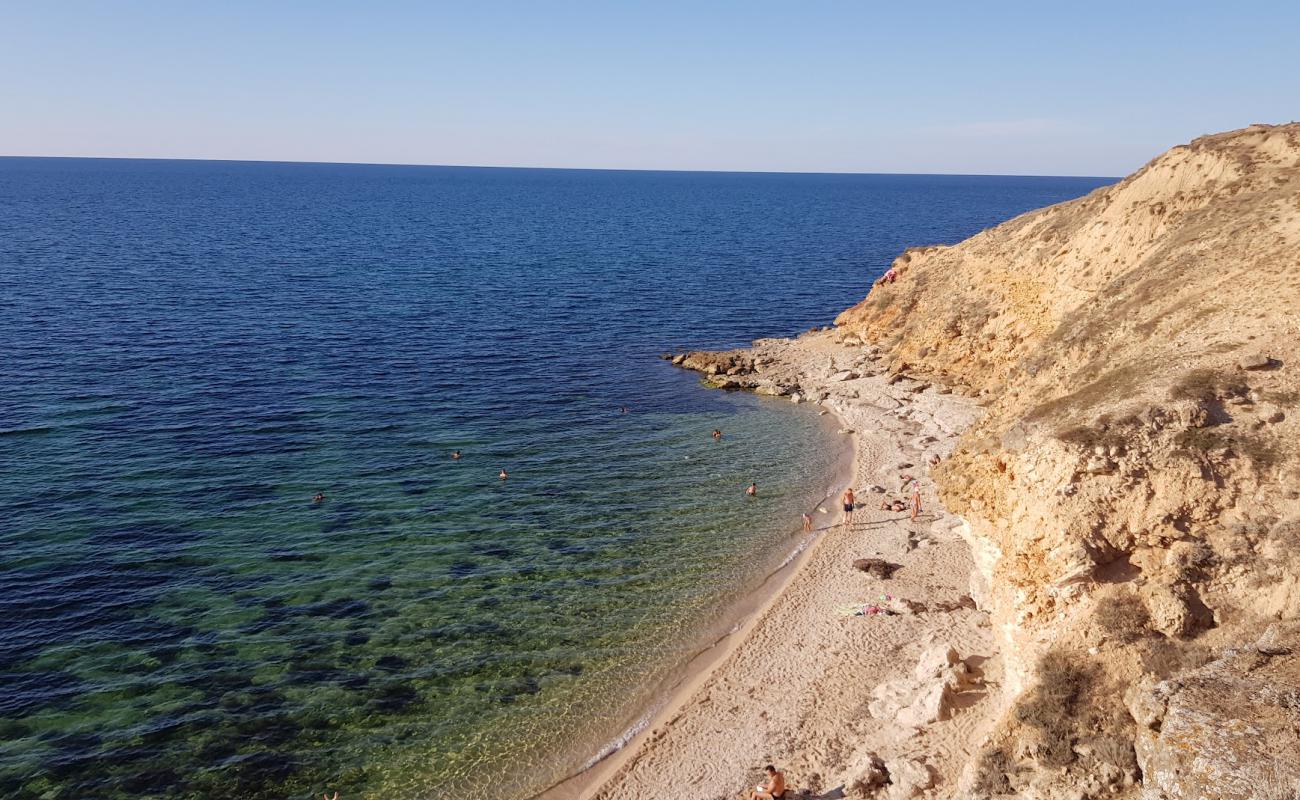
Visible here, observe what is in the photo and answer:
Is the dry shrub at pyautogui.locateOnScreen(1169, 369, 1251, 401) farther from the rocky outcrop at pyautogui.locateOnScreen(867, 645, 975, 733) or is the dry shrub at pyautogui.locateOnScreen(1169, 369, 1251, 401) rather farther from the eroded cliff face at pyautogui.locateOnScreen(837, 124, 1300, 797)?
the rocky outcrop at pyautogui.locateOnScreen(867, 645, 975, 733)

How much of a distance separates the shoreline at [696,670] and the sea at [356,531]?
33 cm

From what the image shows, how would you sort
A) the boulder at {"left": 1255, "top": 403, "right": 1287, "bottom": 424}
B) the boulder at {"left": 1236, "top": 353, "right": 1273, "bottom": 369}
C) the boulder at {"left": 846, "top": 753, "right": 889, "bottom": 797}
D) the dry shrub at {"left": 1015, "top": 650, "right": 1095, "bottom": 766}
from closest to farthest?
the dry shrub at {"left": 1015, "top": 650, "right": 1095, "bottom": 766} < the boulder at {"left": 1255, "top": 403, "right": 1287, "bottom": 424} < the boulder at {"left": 846, "top": 753, "right": 889, "bottom": 797} < the boulder at {"left": 1236, "top": 353, "right": 1273, "bottom": 369}

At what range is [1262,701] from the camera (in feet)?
48.1

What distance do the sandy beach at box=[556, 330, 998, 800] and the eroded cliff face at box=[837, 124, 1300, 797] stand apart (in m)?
2.26

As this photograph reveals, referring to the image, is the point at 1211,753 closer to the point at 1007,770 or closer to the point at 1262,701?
the point at 1262,701

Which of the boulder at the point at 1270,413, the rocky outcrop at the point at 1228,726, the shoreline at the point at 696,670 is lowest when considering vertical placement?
the shoreline at the point at 696,670

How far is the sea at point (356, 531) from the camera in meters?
23.7

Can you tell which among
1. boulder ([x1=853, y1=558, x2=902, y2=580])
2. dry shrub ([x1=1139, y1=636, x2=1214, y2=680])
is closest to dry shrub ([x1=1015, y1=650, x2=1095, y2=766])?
dry shrub ([x1=1139, y1=636, x2=1214, y2=680])

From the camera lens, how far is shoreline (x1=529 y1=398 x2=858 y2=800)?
2269cm

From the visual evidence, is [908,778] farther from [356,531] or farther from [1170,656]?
[356,531]

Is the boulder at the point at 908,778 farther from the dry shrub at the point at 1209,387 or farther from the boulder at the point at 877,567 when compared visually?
the dry shrub at the point at 1209,387

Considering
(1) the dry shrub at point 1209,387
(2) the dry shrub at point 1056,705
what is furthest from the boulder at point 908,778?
(1) the dry shrub at point 1209,387

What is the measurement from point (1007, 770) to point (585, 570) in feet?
62.2

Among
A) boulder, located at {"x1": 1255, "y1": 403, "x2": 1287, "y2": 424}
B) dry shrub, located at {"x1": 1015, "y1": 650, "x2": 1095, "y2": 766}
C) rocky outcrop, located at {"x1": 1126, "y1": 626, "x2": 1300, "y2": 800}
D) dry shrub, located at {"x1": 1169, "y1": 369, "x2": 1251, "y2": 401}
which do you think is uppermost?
dry shrub, located at {"x1": 1169, "y1": 369, "x2": 1251, "y2": 401}
